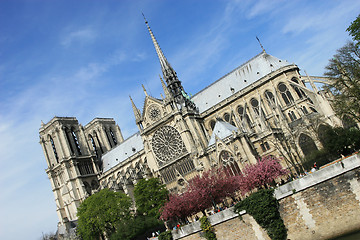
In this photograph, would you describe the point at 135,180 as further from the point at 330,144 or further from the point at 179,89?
the point at 330,144

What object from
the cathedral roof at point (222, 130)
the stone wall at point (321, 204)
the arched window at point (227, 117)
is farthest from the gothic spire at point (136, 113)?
the stone wall at point (321, 204)

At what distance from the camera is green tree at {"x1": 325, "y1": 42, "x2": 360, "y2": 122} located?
3206 centimetres

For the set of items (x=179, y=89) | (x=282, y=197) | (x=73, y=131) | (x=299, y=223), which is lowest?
(x=299, y=223)

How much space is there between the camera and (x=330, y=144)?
113 ft

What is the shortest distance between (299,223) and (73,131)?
64.6 m

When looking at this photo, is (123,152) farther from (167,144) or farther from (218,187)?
(218,187)

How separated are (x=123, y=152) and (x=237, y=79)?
101 ft

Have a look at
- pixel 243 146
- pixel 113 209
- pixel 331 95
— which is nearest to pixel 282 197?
pixel 243 146

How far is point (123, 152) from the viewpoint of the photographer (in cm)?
7194

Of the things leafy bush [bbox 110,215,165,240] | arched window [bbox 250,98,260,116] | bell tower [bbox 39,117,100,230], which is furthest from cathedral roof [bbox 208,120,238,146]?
bell tower [bbox 39,117,100,230]

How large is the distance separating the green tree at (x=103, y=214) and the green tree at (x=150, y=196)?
2.00m

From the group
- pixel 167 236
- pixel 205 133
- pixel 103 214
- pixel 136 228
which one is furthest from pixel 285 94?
pixel 103 214

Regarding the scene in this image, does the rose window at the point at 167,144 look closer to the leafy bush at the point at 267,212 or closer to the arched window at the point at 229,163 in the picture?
the arched window at the point at 229,163

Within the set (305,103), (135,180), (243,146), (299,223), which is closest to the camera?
(299,223)
